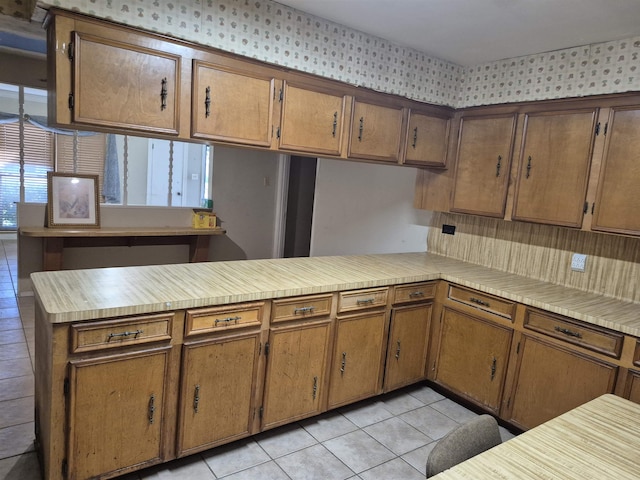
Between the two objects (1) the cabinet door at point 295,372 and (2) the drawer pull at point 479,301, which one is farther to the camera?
(2) the drawer pull at point 479,301

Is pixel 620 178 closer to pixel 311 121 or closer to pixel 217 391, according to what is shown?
pixel 311 121

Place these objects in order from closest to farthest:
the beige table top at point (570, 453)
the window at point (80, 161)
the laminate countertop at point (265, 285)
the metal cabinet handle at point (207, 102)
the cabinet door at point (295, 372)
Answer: the beige table top at point (570, 453) → the laminate countertop at point (265, 285) → the metal cabinet handle at point (207, 102) → the cabinet door at point (295, 372) → the window at point (80, 161)

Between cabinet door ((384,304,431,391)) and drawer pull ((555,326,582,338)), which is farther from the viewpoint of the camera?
cabinet door ((384,304,431,391))

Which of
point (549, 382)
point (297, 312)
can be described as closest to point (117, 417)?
point (297, 312)

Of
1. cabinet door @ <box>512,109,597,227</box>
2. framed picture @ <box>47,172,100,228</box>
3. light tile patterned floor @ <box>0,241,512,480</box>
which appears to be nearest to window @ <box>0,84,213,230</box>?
framed picture @ <box>47,172,100,228</box>

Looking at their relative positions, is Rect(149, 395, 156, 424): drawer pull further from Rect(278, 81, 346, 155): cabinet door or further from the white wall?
the white wall

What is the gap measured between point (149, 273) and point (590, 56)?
2676mm

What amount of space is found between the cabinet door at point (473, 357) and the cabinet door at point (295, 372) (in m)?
0.93

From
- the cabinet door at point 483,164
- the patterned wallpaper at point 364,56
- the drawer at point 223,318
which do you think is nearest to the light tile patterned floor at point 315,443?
the drawer at point 223,318

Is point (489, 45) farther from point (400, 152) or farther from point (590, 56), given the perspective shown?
point (400, 152)

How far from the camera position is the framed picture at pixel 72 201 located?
4.29 metres

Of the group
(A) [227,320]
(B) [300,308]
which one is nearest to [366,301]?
(B) [300,308]

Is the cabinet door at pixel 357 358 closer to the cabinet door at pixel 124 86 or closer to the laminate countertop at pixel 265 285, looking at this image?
the laminate countertop at pixel 265 285

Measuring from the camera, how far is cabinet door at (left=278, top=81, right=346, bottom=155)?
7.91ft
